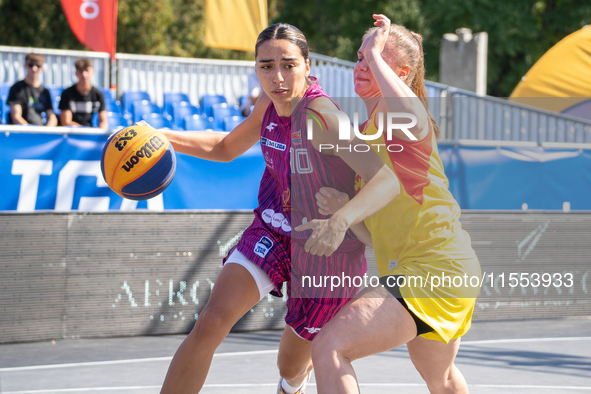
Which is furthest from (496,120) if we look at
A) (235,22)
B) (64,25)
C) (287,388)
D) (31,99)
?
(64,25)

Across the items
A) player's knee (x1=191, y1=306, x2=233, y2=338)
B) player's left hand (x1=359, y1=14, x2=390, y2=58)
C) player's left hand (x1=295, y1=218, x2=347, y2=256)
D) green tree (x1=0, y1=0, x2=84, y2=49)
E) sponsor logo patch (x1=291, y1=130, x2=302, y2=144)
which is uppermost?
green tree (x1=0, y1=0, x2=84, y2=49)

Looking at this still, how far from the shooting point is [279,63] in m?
3.19

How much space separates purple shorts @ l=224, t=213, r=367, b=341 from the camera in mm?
3375

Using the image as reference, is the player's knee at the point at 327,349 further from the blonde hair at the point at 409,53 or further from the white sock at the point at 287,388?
the white sock at the point at 287,388

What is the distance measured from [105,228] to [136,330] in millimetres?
979

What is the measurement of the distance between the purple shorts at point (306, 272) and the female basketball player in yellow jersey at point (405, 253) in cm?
46

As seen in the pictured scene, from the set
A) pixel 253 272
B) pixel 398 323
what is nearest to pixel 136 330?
pixel 253 272

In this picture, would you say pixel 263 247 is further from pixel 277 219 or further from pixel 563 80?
pixel 563 80

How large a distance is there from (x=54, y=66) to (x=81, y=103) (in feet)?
12.5

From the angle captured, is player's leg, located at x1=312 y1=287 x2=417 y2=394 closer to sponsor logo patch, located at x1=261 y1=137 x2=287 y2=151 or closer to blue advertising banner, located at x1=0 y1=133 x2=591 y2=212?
sponsor logo patch, located at x1=261 y1=137 x2=287 y2=151

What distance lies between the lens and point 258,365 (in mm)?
5602

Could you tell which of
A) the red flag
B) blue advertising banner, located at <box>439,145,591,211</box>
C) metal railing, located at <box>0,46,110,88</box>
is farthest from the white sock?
metal railing, located at <box>0,46,110,88</box>

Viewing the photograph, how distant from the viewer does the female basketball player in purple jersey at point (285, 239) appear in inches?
126

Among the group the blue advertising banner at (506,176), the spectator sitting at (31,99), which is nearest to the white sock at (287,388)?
the blue advertising banner at (506,176)
